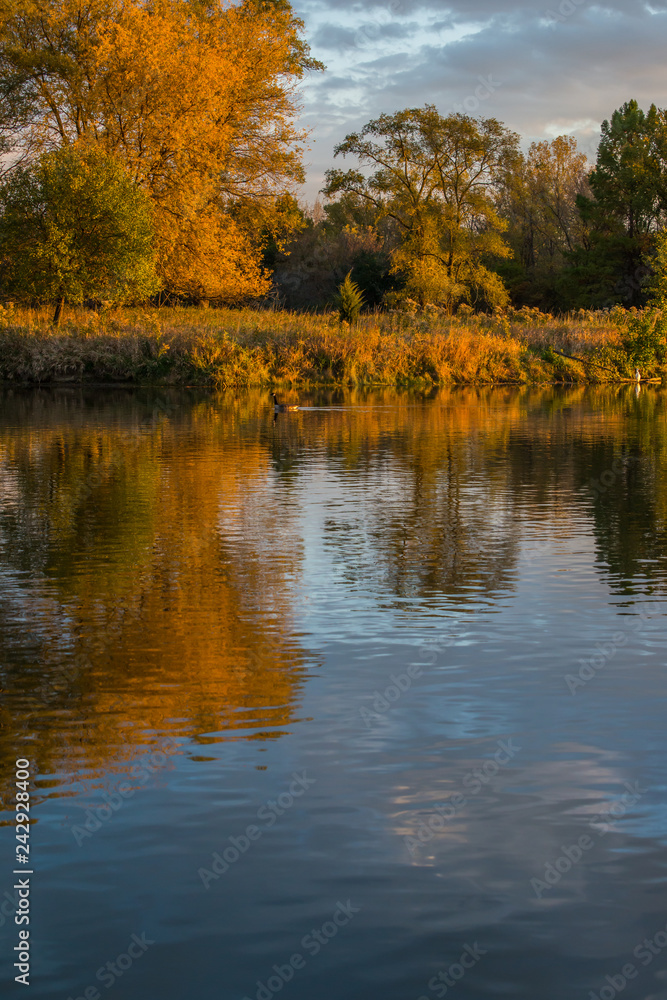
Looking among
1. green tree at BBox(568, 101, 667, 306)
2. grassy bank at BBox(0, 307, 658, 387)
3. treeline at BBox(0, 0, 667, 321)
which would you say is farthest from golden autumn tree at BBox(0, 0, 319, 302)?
green tree at BBox(568, 101, 667, 306)

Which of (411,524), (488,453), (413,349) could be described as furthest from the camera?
(413,349)

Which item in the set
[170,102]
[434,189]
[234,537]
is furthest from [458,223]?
[234,537]

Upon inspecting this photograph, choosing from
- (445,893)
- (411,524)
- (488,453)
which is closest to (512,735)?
(445,893)

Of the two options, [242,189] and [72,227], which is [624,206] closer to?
[242,189]

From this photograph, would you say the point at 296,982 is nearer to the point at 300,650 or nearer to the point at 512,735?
the point at 512,735

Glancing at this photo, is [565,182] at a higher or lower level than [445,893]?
higher

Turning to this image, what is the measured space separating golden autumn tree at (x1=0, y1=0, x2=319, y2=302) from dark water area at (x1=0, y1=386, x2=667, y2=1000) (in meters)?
43.0

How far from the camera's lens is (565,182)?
3829 inches

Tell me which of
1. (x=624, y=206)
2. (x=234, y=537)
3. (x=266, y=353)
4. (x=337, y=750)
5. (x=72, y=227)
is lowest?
(x=337, y=750)

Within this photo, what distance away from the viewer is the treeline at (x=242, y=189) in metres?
46.9

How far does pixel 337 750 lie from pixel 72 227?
43.2 meters

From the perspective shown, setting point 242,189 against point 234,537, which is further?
point 242,189

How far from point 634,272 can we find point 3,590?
77.1 metres

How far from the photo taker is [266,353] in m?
44.7
